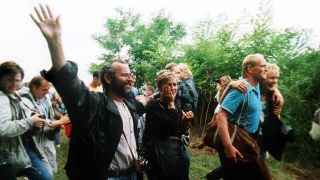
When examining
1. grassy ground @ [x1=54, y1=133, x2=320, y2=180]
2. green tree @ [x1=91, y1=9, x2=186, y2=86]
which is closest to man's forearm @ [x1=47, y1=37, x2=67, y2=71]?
grassy ground @ [x1=54, y1=133, x2=320, y2=180]

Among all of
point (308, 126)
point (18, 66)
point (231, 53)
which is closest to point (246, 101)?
point (18, 66)

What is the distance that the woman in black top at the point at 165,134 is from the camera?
15.0 feet

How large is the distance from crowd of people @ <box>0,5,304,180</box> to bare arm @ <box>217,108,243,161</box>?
0.01 metres

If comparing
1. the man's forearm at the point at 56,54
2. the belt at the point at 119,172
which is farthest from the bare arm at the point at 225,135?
the man's forearm at the point at 56,54

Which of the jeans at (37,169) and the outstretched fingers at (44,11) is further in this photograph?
the jeans at (37,169)

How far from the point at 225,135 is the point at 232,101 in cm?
38

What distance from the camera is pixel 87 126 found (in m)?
2.99

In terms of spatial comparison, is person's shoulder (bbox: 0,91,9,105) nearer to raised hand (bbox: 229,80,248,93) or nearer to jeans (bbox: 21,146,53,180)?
jeans (bbox: 21,146,53,180)

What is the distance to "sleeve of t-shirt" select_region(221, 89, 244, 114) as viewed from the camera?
14.0 ft

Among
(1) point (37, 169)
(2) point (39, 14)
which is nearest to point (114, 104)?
(2) point (39, 14)

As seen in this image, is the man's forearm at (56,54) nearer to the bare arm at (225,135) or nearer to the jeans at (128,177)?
the jeans at (128,177)

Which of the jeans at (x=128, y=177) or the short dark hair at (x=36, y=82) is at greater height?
the short dark hair at (x=36, y=82)

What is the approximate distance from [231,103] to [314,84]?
5164 millimetres

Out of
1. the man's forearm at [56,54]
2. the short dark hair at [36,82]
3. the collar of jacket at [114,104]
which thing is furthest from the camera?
the short dark hair at [36,82]
